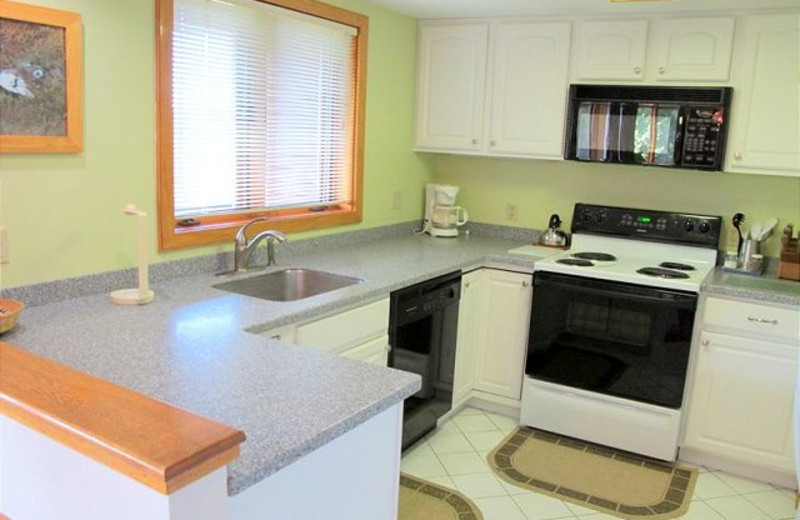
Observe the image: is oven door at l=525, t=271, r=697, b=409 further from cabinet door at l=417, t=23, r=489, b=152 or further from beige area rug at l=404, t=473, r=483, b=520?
cabinet door at l=417, t=23, r=489, b=152

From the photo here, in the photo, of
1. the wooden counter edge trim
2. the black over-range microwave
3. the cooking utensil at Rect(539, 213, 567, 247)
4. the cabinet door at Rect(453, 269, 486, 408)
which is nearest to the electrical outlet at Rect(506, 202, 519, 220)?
the cooking utensil at Rect(539, 213, 567, 247)

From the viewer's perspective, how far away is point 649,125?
11.1 feet

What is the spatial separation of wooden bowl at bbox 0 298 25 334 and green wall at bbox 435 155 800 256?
283 cm

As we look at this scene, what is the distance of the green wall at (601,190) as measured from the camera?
3465 mm

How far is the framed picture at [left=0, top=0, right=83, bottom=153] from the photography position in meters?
1.98

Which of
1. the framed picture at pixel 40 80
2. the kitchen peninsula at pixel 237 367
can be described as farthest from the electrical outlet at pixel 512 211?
the framed picture at pixel 40 80

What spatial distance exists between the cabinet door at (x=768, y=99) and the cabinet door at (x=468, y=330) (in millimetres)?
1423

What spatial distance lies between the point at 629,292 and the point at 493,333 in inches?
31.0

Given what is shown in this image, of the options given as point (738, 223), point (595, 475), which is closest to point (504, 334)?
point (595, 475)

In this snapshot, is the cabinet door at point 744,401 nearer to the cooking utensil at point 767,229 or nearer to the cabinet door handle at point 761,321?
the cabinet door handle at point 761,321

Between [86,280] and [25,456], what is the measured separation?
1075 mm

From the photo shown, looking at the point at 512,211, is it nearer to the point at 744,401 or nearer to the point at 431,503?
the point at 744,401

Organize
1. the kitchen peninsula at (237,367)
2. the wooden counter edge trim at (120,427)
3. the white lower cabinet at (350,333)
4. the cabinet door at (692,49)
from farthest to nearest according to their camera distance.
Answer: the cabinet door at (692,49), the white lower cabinet at (350,333), the kitchen peninsula at (237,367), the wooden counter edge trim at (120,427)

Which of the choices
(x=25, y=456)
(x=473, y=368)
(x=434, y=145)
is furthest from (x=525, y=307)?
(x=25, y=456)
